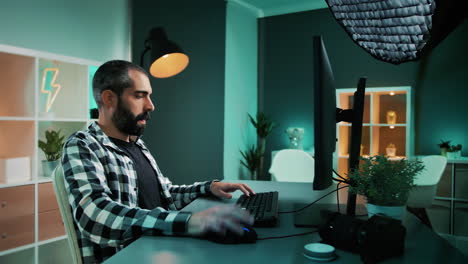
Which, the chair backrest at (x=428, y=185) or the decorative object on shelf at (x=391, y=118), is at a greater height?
the decorative object on shelf at (x=391, y=118)

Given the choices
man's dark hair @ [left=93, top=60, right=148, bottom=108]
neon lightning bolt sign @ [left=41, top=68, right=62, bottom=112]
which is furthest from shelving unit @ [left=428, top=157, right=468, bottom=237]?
neon lightning bolt sign @ [left=41, top=68, right=62, bottom=112]

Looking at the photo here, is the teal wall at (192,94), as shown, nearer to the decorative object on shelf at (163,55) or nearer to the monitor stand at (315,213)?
the decorative object on shelf at (163,55)

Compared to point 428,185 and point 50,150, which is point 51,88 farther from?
point 428,185

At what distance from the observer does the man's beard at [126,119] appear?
1.60 metres

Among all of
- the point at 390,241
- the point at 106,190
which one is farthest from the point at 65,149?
the point at 390,241

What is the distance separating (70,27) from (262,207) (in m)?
3.51

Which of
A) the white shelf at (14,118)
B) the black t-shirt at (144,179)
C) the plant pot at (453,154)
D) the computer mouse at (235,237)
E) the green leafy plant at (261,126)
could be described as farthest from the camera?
the green leafy plant at (261,126)

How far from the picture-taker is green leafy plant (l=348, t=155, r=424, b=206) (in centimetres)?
99

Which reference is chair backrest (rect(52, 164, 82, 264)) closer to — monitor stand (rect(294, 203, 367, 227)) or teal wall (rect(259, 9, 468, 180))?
monitor stand (rect(294, 203, 367, 227))

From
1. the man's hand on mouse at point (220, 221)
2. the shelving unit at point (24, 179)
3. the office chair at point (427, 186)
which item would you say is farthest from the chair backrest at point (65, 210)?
the office chair at point (427, 186)

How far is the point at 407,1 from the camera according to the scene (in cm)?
58

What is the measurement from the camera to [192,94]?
448cm

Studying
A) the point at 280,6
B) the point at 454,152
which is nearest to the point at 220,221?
the point at 454,152

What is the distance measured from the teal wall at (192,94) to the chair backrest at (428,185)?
2175 millimetres
